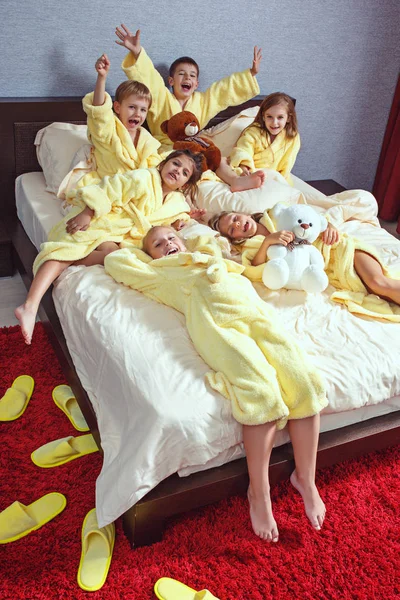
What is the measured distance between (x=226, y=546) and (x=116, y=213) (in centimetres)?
123

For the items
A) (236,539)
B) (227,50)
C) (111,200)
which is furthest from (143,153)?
(236,539)

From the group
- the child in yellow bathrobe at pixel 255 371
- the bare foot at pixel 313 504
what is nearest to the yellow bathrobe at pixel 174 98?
the child in yellow bathrobe at pixel 255 371

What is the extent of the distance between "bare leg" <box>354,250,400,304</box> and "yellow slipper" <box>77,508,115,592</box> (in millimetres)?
1136

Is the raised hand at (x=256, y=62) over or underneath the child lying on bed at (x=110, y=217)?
over

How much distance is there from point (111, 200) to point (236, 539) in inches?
48.9

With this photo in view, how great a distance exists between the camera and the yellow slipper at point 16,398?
1881mm

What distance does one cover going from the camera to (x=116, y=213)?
7.27 ft

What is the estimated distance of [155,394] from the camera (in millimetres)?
1472

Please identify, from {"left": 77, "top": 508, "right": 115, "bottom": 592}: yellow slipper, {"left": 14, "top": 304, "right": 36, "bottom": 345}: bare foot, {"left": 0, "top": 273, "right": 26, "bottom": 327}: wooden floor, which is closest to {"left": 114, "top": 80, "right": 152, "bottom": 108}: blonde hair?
{"left": 0, "top": 273, "right": 26, "bottom": 327}: wooden floor

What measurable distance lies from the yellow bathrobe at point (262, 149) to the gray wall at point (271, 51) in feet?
1.40

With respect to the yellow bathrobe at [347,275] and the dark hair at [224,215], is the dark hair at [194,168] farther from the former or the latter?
the yellow bathrobe at [347,275]

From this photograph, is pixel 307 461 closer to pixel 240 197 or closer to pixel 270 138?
pixel 240 197

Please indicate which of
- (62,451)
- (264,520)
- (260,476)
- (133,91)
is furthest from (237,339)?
(133,91)

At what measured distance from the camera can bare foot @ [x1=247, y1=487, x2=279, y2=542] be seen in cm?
155
